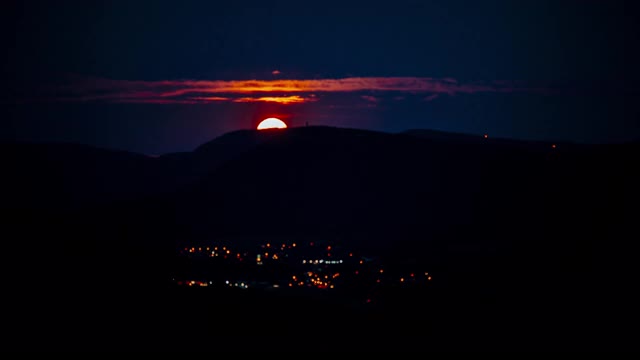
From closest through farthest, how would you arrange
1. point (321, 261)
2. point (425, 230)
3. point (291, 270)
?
1. point (291, 270)
2. point (321, 261)
3. point (425, 230)

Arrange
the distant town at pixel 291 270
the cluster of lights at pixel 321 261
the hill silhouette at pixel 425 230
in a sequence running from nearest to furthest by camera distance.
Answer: the hill silhouette at pixel 425 230
the distant town at pixel 291 270
the cluster of lights at pixel 321 261

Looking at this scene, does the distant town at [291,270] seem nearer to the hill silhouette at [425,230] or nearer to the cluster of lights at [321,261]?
the cluster of lights at [321,261]

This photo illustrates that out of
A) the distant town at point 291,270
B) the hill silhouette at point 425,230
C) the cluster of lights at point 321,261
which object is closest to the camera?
the hill silhouette at point 425,230

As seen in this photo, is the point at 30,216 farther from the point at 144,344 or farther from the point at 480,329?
the point at 480,329

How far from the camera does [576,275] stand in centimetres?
10106

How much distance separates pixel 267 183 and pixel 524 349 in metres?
130

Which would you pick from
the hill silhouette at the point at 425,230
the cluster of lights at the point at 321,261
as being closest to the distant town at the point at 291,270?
the cluster of lights at the point at 321,261

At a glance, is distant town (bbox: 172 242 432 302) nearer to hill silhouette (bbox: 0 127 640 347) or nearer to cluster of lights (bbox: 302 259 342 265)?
cluster of lights (bbox: 302 259 342 265)

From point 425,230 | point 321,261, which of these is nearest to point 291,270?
point 321,261

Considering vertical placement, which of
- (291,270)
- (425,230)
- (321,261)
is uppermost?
(425,230)

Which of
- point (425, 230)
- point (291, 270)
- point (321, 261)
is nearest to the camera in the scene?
point (291, 270)

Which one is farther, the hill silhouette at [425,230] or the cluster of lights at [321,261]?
the cluster of lights at [321,261]

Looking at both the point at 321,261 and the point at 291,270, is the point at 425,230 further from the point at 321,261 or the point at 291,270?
the point at 291,270

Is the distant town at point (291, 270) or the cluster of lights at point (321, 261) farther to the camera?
the cluster of lights at point (321, 261)
